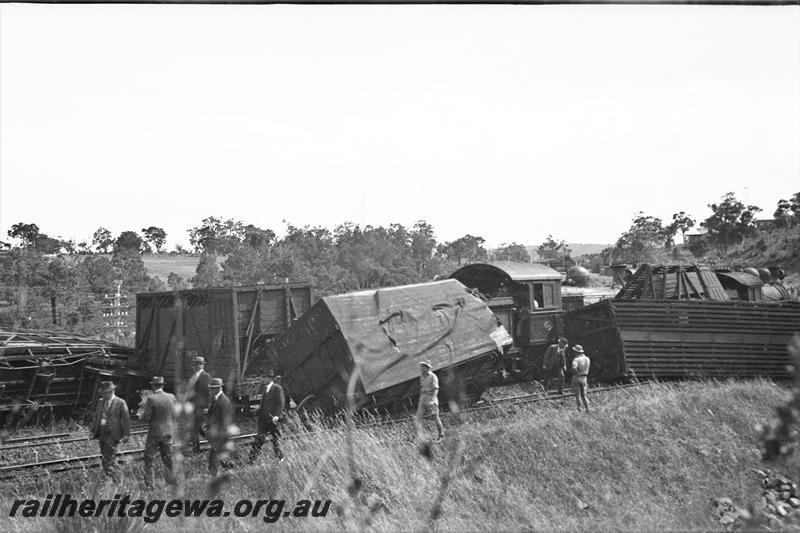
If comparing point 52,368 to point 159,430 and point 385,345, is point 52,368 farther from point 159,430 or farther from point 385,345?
point 385,345

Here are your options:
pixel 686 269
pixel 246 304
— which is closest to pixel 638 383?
pixel 686 269

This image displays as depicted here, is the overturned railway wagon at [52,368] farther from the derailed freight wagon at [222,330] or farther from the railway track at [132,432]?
the railway track at [132,432]

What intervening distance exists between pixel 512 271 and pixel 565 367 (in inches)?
119

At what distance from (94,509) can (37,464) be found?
11.8ft

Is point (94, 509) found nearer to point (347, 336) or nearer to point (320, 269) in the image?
point (347, 336)

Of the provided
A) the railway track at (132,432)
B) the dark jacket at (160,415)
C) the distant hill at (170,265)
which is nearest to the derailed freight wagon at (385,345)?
the railway track at (132,432)

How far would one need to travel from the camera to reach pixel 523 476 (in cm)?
968

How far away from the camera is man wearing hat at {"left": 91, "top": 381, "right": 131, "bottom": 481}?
911 cm

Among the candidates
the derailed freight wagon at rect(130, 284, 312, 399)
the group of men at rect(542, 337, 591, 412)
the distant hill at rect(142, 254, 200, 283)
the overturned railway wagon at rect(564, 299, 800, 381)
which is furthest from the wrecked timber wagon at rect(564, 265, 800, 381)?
the distant hill at rect(142, 254, 200, 283)

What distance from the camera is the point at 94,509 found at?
705 centimetres

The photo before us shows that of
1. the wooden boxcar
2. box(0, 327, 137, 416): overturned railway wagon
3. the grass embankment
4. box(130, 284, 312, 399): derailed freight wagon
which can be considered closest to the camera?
the grass embankment

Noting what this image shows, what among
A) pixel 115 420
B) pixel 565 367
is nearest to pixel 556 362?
pixel 565 367

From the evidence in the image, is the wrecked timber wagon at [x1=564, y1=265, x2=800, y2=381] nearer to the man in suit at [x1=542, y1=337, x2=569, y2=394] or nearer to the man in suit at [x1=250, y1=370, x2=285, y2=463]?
the man in suit at [x1=542, y1=337, x2=569, y2=394]

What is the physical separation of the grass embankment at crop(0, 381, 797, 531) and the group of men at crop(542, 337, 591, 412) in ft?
1.38
